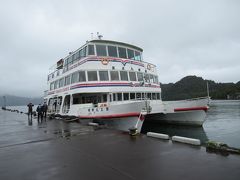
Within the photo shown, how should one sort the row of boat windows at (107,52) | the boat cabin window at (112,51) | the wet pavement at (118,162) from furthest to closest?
the boat cabin window at (112,51) < the row of boat windows at (107,52) < the wet pavement at (118,162)

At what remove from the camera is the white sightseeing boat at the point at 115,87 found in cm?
1434

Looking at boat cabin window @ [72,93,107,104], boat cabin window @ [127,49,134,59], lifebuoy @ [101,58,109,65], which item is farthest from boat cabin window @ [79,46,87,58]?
boat cabin window @ [127,49,134,59]

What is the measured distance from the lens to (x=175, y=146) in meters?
7.48

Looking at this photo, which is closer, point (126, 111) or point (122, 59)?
point (126, 111)

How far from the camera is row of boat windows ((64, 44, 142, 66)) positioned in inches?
638

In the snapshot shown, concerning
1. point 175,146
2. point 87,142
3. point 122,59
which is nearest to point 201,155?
point 175,146

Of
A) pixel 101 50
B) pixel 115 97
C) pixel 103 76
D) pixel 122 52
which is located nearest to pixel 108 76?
pixel 103 76

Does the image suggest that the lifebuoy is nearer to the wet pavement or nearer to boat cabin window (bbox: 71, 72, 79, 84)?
boat cabin window (bbox: 71, 72, 79, 84)

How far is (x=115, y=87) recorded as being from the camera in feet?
51.6

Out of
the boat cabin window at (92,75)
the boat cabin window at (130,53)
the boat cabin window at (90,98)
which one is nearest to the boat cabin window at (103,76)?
the boat cabin window at (92,75)

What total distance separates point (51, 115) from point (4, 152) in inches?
565

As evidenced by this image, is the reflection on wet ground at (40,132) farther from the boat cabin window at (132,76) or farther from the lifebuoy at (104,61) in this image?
the boat cabin window at (132,76)

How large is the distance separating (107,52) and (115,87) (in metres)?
2.87

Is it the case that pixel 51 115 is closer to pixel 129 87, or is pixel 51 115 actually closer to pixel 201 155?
pixel 129 87
